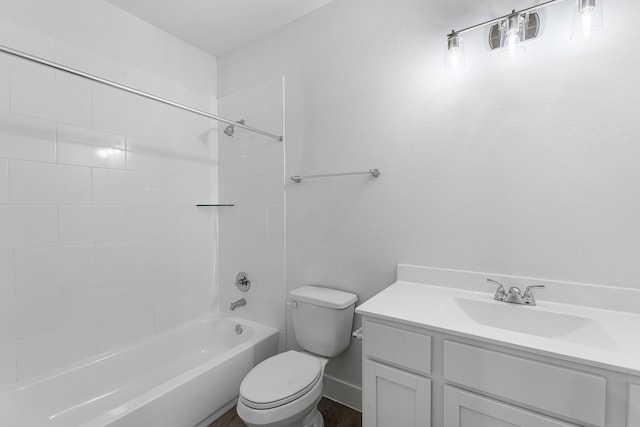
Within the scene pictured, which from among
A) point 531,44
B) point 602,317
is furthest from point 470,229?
point 531,44

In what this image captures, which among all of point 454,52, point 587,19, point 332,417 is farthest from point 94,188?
point 587,19

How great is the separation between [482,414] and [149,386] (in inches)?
73.5

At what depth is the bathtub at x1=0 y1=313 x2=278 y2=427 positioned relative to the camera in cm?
136

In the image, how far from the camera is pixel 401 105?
1.58 m

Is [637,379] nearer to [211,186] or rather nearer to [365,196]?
[365,196]

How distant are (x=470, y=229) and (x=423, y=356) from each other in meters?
0.67

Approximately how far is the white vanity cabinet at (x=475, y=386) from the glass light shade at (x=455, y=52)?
3.97 ft

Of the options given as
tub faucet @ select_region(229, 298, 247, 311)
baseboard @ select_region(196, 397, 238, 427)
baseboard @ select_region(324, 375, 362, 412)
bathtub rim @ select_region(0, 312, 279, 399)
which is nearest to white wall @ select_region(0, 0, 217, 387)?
bathtub rim @ select_region(0, 312, 279, 399)

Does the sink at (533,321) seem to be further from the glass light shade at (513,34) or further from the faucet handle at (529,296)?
the glass light shade at (513,34)

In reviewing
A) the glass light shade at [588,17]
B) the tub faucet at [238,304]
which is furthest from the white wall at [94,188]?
the glass light shade at [588,17]

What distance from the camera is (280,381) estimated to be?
1392mm

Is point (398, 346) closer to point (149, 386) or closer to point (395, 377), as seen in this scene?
point (395, 377)

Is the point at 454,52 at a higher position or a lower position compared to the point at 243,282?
higher

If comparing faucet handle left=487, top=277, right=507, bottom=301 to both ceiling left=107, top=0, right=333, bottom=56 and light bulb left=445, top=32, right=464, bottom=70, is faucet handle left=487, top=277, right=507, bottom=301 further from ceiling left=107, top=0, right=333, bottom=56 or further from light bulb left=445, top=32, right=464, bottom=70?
ceiling left=107, top=0, right=333, bottom=56
